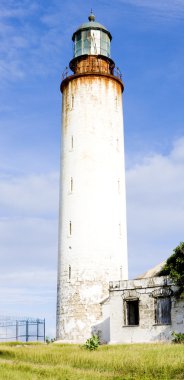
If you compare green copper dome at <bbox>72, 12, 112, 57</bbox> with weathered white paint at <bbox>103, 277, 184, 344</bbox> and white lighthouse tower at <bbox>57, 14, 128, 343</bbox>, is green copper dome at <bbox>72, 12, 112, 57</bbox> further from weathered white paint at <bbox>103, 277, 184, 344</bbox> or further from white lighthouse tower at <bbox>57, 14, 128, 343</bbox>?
A: weathered white paint at <bbox>103, 277, 184, 344</bbox>

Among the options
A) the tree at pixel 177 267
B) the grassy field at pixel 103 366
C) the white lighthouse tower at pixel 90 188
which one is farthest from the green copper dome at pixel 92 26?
the grassy field at pixel 103 366

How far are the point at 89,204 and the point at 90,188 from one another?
1089 millimetres

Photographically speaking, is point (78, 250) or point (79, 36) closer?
point (78, 250)

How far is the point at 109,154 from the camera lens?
37844mm

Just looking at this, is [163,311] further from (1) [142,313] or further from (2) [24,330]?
(2) [24,330]

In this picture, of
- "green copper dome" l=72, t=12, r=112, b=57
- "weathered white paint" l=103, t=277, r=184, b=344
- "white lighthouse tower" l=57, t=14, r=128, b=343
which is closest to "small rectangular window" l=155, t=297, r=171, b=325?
"weathered white paint" l=103, t=277, r=184, b=344

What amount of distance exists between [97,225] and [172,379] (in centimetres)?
1968

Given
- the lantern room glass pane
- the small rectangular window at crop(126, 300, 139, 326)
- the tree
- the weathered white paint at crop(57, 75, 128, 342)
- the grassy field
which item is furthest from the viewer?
the lantern room glass pane

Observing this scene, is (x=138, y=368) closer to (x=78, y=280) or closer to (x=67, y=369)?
(x=67, y=369)

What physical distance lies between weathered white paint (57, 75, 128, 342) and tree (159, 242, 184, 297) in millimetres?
5689

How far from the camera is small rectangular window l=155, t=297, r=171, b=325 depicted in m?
30.2

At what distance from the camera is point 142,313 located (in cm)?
3109

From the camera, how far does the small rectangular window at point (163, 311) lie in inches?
1189

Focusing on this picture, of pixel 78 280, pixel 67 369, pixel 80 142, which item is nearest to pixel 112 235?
pixel 78 280
